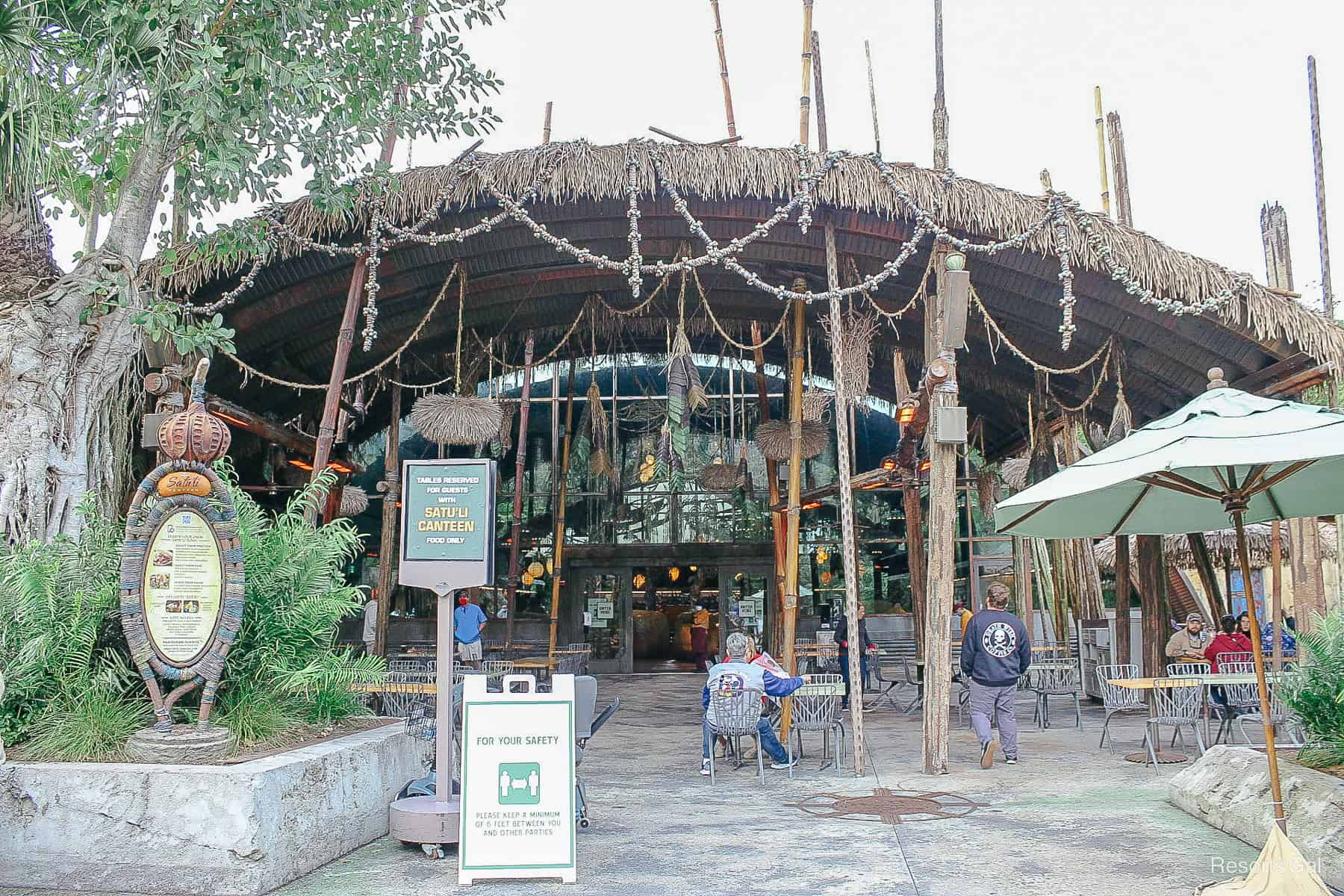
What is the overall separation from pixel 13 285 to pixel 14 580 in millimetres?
1676

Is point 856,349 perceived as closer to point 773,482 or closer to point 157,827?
point 773,482

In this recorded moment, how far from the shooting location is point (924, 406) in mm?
7660

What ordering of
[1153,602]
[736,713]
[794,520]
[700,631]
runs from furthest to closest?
[700,631]
[1153,602]
[794,520]
[736,713]

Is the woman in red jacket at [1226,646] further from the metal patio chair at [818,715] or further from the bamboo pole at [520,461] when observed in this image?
the bamboo pole at [520,461]

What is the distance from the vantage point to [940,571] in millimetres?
6863

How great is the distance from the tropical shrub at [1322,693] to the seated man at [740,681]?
282 centimetres

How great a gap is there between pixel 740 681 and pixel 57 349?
439cm

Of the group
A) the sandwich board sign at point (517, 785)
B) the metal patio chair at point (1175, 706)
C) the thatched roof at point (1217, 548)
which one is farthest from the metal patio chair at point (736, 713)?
the thatched roof at point (1217, 548)

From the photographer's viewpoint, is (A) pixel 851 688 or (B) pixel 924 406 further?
(B) pixel 924 406

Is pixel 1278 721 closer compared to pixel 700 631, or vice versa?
pixel 1278 721

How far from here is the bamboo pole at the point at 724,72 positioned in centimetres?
970

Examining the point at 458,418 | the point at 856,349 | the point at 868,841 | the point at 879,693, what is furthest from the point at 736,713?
the point at 879,693

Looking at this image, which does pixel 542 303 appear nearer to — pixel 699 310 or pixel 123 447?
pixel 699 310

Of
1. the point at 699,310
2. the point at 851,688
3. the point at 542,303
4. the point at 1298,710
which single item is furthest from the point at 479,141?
the point at 1298,710
